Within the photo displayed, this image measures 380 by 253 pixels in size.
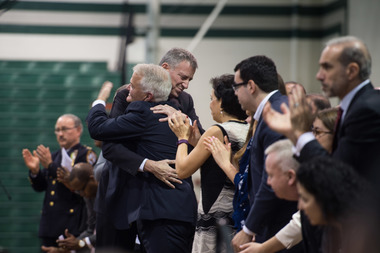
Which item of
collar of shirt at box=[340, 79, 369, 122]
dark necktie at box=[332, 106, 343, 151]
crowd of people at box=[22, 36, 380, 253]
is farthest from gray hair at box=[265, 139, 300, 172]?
collar of shirt at box=[340, 79, 369, 122]

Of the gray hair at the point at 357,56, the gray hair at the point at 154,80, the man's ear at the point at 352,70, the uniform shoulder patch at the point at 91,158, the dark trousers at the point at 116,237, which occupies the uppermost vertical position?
the gray hair at the point at 357,56

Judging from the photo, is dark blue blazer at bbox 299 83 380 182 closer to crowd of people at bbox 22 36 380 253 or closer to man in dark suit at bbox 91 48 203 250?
crowd of people at bbox 22 36 380 253

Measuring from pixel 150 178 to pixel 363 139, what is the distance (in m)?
1.63

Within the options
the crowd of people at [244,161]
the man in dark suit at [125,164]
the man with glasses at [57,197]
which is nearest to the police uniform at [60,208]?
the man with glasses at [57,197]

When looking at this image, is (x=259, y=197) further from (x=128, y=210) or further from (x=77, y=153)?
(x=77, y=153)

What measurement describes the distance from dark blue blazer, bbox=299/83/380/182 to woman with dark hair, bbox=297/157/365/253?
0.41 feet

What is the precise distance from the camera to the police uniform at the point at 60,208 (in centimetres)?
574

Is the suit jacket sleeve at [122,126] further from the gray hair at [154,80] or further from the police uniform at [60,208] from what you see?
the police uniform at [60,208]

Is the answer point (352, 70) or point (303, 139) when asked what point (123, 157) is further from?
point (352, 70)

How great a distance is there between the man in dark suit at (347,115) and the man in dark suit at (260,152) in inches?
16.7

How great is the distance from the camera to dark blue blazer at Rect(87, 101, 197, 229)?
3.69 m

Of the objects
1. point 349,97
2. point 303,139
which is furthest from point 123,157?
point 349,97

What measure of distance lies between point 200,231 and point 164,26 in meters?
7.39

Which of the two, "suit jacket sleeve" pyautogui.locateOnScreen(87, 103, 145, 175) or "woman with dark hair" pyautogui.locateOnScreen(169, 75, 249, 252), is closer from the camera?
"woman with dark hair" pyautogui.locateOnScreen(169, 75, 249, 252)
